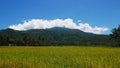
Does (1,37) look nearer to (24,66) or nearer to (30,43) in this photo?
(30,43)

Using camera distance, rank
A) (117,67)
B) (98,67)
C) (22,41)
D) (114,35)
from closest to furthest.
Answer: (98,67), (117,67), (114,35), (22,41)

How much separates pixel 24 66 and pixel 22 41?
130737mm

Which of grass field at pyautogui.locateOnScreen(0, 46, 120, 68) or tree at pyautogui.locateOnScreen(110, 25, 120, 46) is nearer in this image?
grass field at pyautogui.locateOnScreen(0, 46, 120, 68)

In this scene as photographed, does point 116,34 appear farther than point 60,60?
Yes

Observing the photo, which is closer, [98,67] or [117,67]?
[98,67]

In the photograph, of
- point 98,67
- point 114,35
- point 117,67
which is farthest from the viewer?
point 114,35

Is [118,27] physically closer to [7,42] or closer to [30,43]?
[30,43]

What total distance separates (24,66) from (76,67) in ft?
8.39

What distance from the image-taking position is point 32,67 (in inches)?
442

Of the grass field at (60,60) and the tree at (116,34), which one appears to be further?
the tree at (116,34)

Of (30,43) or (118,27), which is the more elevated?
(118,27)

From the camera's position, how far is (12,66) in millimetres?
11695

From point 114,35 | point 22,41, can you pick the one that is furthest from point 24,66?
point 22,41

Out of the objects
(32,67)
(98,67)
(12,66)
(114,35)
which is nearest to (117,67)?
(98,67)
